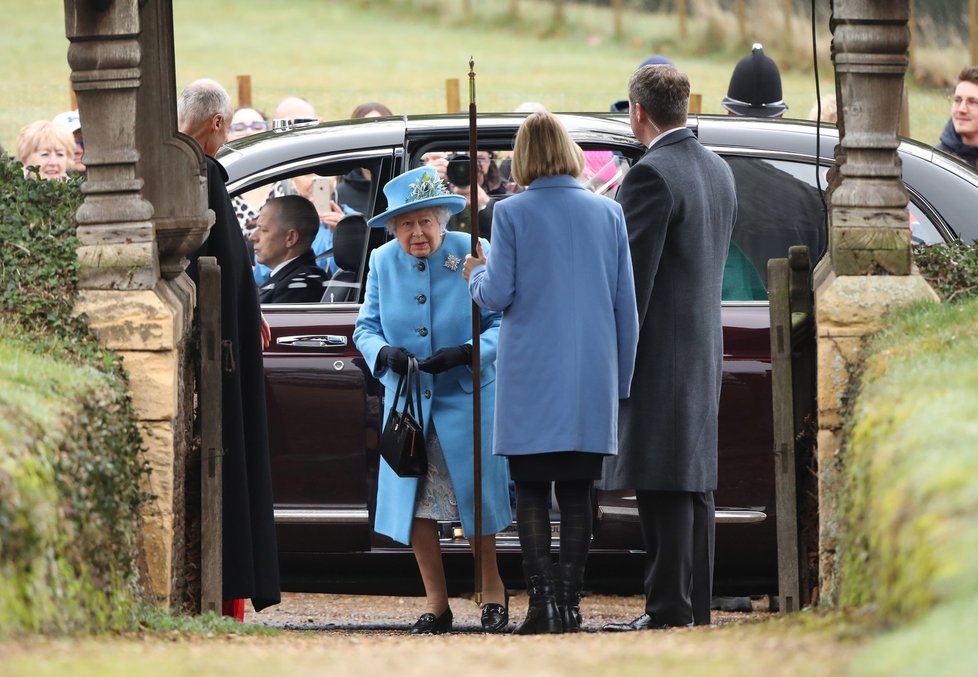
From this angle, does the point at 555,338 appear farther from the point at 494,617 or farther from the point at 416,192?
the point at 494,617

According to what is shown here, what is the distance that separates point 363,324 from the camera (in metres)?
7.00

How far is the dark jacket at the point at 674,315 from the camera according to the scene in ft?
21.0

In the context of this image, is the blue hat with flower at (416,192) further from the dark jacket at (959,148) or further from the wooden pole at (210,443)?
the dark jacket at (959,148)

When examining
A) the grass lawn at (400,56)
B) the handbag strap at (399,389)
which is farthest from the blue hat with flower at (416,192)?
the grass lawn at (400,56)

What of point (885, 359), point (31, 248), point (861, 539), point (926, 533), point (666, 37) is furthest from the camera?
point (666, 37)

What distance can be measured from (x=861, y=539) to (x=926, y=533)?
2.59ft

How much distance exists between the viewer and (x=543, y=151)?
246 inches

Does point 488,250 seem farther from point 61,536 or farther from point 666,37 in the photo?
point 666,37

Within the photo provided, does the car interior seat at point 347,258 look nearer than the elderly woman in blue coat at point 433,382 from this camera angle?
No

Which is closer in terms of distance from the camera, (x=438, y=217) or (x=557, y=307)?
(x=557, y=307)

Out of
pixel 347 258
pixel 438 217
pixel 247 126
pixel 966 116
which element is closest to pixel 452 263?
pixel 438 217

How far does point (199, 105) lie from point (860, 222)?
2606mm

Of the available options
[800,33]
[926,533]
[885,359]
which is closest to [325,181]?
[885,359]

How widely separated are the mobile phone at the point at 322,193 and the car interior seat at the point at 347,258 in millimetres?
1074
